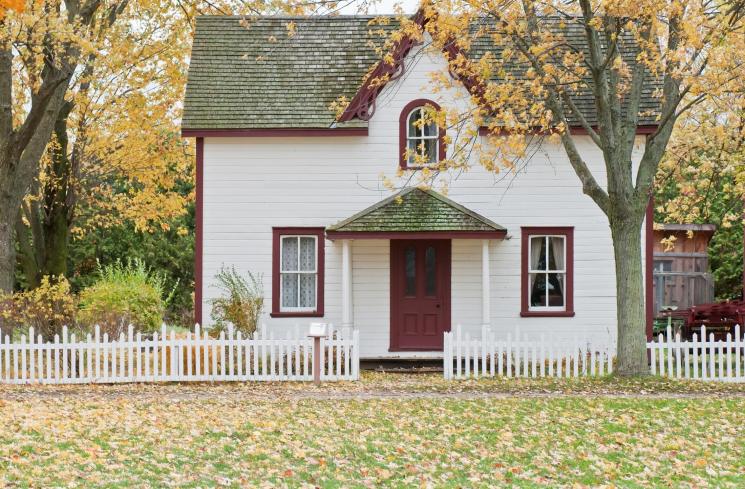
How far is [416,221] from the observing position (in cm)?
2097

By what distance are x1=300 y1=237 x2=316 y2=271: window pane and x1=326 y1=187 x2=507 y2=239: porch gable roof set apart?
3.04ft

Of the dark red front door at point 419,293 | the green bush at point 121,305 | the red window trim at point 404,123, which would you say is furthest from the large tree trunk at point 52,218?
the dark red front door at point 419,293

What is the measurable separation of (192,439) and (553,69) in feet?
29.3

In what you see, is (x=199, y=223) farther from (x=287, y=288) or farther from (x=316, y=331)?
(x=316, y=331)

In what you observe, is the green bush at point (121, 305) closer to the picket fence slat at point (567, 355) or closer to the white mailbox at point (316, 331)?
the white mailbox at point (316, 331)

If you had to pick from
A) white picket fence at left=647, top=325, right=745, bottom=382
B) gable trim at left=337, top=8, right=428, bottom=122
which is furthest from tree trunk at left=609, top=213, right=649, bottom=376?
gable trim at left=337, top=8, right=428, bottom=122

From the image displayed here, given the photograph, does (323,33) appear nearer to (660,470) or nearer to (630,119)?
(630,119)

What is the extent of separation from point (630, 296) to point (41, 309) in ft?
36.2

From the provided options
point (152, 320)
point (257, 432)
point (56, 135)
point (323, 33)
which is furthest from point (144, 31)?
point (257, 432)

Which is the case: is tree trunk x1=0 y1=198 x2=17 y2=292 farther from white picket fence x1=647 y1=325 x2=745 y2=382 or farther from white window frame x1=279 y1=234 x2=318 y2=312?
white picket fence x1=647 y1=325 x2=745 y2=382

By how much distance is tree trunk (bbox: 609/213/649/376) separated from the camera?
17859 millimetres

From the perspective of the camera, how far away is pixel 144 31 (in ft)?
92.2

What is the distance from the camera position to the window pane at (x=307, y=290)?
2192cm

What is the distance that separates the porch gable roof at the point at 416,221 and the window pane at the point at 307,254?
0.93 meters
